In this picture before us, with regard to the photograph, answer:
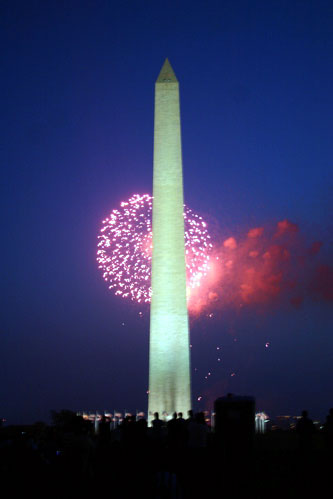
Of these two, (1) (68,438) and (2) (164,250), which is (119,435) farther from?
(2) (164,250)

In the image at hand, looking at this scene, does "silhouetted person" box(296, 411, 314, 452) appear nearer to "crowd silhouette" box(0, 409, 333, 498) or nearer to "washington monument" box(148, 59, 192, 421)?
"crowd silhouette" box(0, 409, 333, 498)

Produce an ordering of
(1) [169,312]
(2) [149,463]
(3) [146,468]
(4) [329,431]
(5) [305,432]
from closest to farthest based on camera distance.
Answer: (3) [146,468] < (2) [149,463] < (4) [329,431] < (5) [305,432] < (1) [169,312]

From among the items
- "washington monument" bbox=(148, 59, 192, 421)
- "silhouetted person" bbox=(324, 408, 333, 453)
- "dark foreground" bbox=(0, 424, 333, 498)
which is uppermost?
"washington monument" bbox=(148, 59, 192, 421)

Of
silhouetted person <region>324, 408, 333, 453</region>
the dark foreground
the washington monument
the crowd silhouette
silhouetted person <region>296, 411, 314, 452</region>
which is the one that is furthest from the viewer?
the washington monument

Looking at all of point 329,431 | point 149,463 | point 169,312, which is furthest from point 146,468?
point 169,312

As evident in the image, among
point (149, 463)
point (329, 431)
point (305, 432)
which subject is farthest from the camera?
point (305, 432)

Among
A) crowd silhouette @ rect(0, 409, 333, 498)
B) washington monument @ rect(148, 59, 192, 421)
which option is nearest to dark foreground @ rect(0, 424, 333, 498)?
crowd silhouette @ rect(0, 409, 333, 498)

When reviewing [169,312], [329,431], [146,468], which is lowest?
[146,468]

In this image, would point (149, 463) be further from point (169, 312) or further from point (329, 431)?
point (169, 312)

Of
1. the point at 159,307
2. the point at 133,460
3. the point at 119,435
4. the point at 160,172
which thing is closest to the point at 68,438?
the point at 133,460
